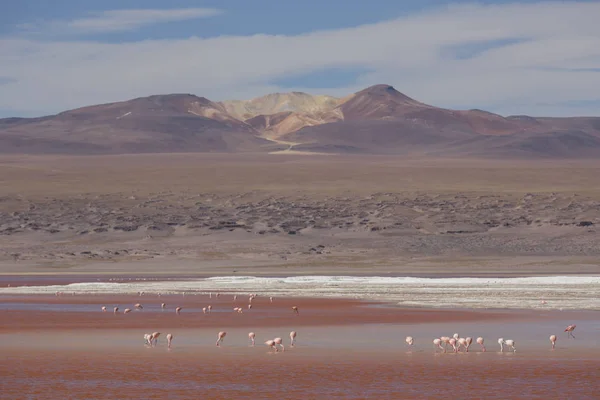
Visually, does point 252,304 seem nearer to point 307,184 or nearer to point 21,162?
point 307,184

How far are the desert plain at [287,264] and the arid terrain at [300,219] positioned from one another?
29 cm

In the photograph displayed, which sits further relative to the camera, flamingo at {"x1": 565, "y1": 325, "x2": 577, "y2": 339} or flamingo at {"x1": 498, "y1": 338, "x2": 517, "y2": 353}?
flamingo at {"x1": 565, "y1": 325, "x2": 577, "y2": 339}

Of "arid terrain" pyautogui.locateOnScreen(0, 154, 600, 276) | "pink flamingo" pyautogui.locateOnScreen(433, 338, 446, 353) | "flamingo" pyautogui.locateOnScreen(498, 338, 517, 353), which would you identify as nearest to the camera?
"flamingo" pyautogui.locateOnScreen(498, 338, 517, 353)

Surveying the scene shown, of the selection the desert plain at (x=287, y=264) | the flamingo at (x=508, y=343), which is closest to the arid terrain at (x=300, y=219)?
the desert plain at (x=287, y=264)

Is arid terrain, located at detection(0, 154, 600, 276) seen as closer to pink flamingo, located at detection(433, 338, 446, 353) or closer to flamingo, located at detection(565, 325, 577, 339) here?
flamingo, located at detection(565, 325, 577, 339)

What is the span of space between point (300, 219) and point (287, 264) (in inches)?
880

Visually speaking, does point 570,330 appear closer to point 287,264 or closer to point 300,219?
point 287,264

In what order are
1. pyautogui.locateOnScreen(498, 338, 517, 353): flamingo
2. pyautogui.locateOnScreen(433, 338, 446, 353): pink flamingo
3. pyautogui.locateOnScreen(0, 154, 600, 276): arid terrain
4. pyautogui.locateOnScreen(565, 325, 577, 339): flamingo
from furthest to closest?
pyautogui.locateOnScreen(0, 154, 600, 276): arid terrain, pyautogui.locateOnScreen(565, 325, 577, 339): flamingo, pyautogui.locateOnScreen(433, 338, 446, 353): pink flamingo, pyautogui.locateOnScreen(498, 338, 517, 353): flamingo

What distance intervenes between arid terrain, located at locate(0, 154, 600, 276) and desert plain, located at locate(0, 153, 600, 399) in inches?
11.4

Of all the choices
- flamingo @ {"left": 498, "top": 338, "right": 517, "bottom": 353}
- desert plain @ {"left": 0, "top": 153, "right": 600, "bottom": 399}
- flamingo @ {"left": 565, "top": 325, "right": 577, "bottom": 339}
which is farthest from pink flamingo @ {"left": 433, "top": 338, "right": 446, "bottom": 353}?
flamingo @ {"left": 565, "top": 325, "right": 577, "bottom": 339}

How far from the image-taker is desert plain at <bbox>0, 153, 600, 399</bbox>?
70.0ft

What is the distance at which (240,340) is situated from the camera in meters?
27.7

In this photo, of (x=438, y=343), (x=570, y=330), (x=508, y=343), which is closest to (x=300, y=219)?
(x=570, y=330)

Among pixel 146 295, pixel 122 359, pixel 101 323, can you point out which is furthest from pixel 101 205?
pixel 122 359
